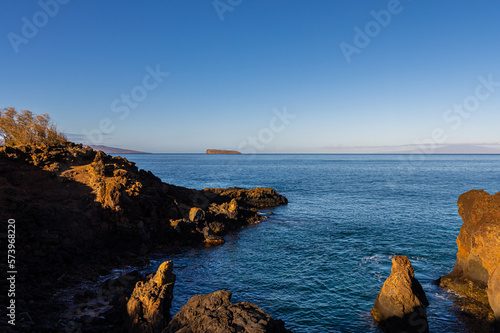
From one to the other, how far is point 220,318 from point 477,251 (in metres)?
21.7

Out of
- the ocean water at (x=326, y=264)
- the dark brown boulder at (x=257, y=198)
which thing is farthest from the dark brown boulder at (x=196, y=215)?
the dark brown boulder at (x=257, y=198)

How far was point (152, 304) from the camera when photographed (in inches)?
615

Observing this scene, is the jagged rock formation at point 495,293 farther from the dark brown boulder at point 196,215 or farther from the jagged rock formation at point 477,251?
the dark brown boulder at point 196,215

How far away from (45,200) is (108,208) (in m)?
6.19

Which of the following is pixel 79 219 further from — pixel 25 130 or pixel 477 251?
pixel 477 251

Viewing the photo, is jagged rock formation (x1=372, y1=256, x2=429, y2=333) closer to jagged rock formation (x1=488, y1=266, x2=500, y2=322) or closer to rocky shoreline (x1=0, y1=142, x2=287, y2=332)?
jagged rock formation (x1=488, y1=266, x2=500, y2=322)

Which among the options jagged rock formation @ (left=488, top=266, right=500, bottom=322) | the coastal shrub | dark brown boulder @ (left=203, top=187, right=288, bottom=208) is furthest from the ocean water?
the coastal shrub

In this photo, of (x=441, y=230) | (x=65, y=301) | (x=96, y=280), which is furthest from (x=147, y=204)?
(x=441, y=230)

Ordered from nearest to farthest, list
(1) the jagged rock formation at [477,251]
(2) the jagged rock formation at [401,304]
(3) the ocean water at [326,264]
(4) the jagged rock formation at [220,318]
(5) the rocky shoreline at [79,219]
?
1. (4) the jagged rock formation at [220,318]
2. (2) the jagged rock formation at [401,304]
3. (3) the ocean water at [326,264]
4. (1) the jagged rock formation at [477,251]
5. (5) the rocky shoreline at [79,219]

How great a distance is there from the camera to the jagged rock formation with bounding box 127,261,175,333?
49.4ft

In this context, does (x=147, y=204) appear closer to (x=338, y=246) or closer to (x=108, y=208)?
(x=108, y=208)

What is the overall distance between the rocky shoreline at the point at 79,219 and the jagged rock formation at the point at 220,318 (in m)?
6.02

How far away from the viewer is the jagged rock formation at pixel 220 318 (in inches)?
472

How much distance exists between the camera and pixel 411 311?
57.1ft
